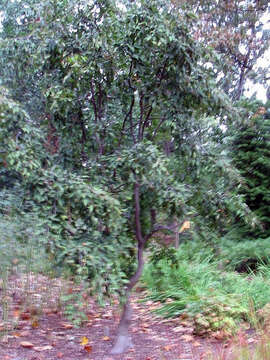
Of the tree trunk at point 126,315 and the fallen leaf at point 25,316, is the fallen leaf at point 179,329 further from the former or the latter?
the fallen leaf at point 25,316

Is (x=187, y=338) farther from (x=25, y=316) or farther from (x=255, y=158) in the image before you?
(x=255, y=158)

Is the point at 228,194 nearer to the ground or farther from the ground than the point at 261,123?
nearer to the ground

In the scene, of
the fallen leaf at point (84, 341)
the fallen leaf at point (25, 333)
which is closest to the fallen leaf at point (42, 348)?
the fallen leaf at point (84, 341)

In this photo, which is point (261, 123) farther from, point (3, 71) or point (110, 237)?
point (110, 237)

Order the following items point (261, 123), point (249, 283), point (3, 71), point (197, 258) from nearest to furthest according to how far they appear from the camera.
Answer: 1. point (3, 71)
2. point (249, 283)
3. point (197, 258)
4. point (261, 123)

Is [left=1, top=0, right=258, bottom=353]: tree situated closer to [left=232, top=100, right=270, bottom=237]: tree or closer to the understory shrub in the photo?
the understory shrub

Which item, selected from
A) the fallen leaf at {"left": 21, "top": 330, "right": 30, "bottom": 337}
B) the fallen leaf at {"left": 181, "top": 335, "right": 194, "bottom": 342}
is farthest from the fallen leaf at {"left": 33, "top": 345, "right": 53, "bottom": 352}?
the fallen leaf at {"left": 181, "top": 335, "right": 194, "bottom": 342}

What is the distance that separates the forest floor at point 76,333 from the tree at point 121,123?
47cm

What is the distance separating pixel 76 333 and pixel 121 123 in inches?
107

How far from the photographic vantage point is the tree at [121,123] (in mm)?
4008

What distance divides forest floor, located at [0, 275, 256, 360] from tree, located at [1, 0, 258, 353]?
472 mm

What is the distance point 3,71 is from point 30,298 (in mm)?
3095

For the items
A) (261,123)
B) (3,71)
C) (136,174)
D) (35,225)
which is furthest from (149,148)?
(261,123)

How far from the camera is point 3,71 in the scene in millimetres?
5949
